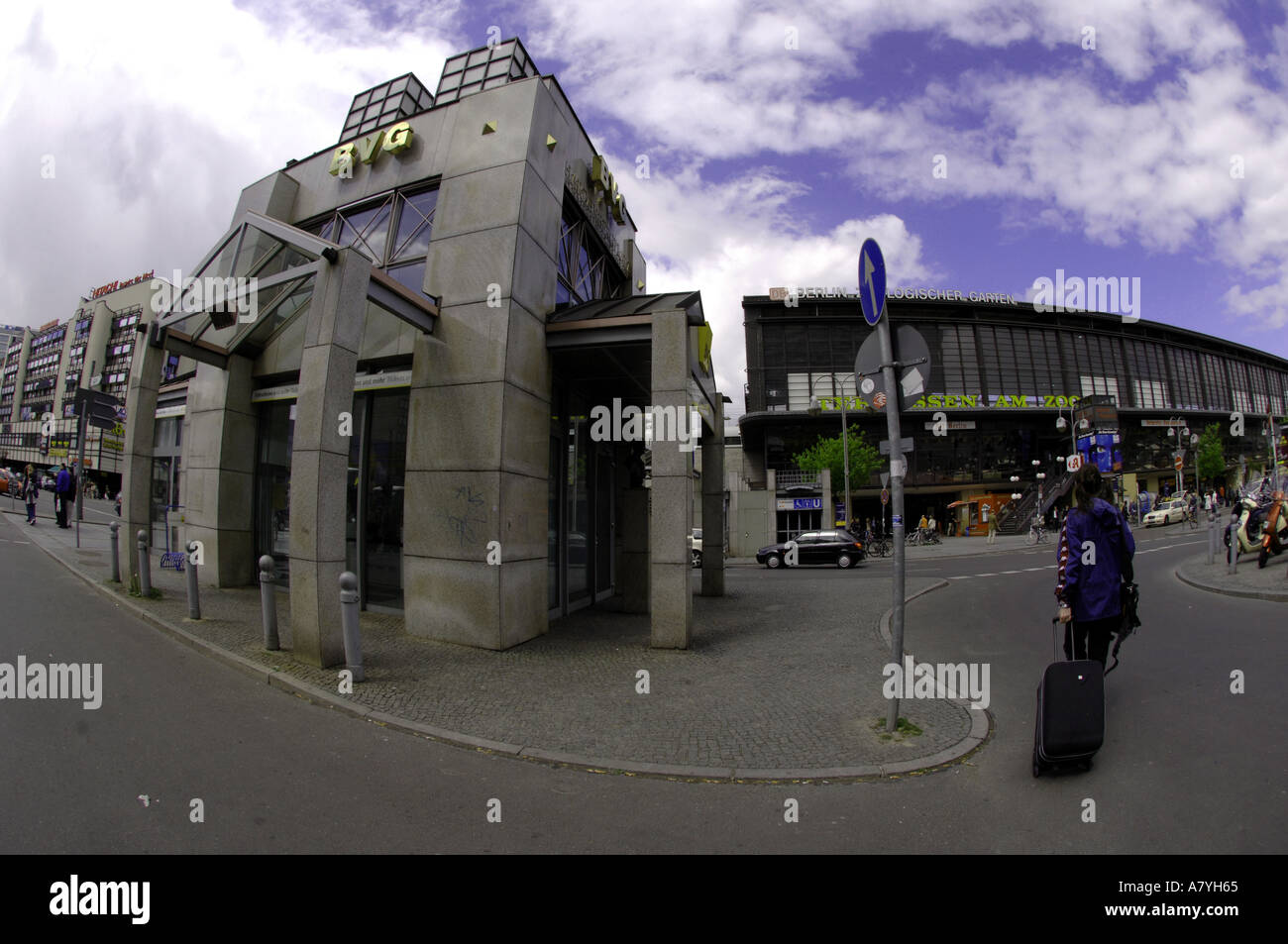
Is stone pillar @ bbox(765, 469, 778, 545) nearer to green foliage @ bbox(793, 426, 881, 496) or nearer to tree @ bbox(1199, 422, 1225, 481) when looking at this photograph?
green foliage @ bbox(793, 426, 881, 496)

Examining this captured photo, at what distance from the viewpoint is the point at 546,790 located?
12.6 ft

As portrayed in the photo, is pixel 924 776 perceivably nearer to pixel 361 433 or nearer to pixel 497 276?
pixel 497 276

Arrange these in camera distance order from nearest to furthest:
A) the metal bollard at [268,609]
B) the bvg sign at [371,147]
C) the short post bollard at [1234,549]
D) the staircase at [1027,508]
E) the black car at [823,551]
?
the metal bollard at [268,609] → the bvg sign at [371,147] → the short post bollard at [1234,549] → the black car at [823,551] → the staircase at [1027,508]

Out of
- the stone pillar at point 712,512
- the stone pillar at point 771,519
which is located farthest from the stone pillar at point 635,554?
the stone pillar at point 771,519

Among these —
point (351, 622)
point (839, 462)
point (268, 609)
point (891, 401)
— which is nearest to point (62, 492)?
point (268, 609)

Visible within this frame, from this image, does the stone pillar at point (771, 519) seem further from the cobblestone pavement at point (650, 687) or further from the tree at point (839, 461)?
the cobblestone pavement at point (650, 687)

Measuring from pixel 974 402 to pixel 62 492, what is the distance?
177 feet

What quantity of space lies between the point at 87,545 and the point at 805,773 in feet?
64.2

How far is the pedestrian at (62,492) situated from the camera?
1917cm

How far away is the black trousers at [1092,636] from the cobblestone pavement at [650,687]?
106cm

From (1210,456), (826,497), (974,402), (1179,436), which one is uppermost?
(974,402)

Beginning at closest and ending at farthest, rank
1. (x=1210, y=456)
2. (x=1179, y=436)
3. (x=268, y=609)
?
(x=268, y=609), (x=1210, y=456), (x=1179, y=436)

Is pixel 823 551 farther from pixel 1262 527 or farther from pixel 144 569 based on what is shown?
pixel 144 569
